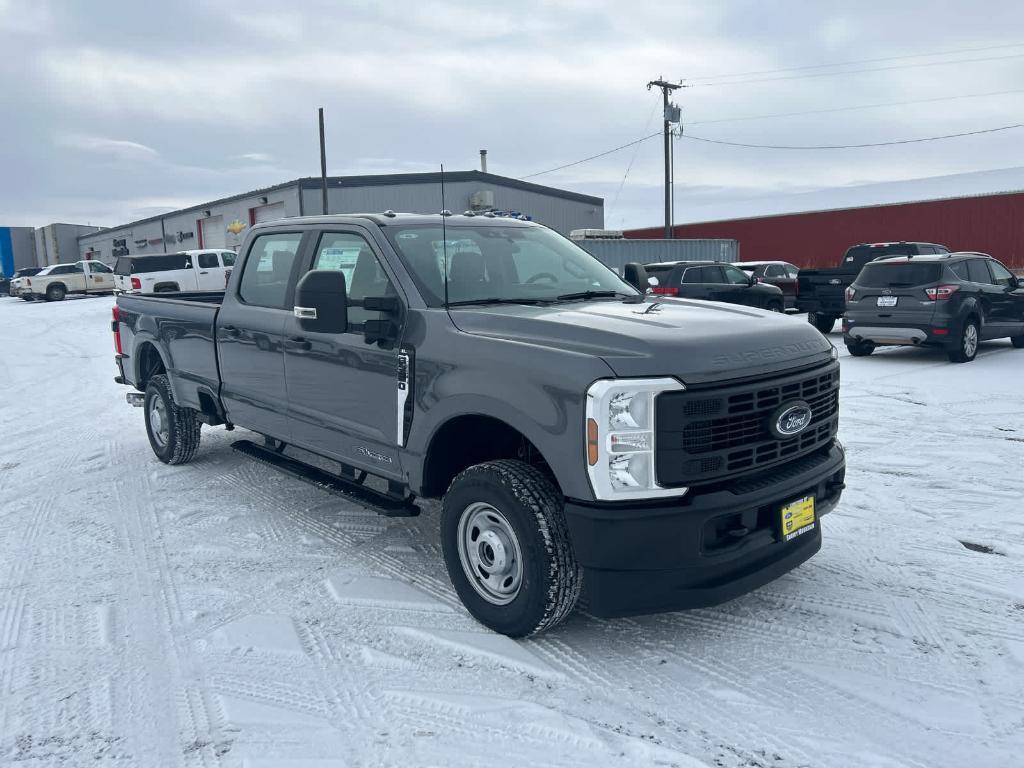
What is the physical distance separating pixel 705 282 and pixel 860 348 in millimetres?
4415

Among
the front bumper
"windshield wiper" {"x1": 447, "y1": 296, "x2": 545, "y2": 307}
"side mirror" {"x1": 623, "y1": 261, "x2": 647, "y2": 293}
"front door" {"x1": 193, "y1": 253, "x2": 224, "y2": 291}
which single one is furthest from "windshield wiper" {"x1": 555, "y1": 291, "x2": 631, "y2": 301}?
"front door" {"x1": 193, "y1": 253, "x2": 224, "y2": 291}

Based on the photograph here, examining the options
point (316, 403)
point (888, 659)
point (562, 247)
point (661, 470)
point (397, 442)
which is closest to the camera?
point (661, 470)

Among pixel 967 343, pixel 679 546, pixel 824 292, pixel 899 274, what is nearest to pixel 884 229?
pixel 824 292

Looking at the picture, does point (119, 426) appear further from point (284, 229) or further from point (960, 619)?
point (960, 619)

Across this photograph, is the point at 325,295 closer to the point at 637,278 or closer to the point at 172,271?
the point at 637,278

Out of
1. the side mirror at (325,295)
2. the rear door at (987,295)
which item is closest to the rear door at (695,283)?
the rear door at (987,295)

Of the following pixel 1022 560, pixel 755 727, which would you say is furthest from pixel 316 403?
pixel 1022 560

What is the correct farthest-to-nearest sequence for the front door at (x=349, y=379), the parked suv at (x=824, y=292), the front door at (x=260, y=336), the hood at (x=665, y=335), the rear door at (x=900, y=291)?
the parked suv at (x=824, y=292)
the rear door at (x=900, y=291)
the front door at (x=260, y=336)
the front door at (x=349, y=379)
the hood at (x=665, y=335)

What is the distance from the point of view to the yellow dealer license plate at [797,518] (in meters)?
3.47

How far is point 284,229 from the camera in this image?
530cm

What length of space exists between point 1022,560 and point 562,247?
3075 mm

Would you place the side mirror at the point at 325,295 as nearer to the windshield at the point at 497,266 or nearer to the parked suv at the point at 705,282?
the windshield at the point at 497,266

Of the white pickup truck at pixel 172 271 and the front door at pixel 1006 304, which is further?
the white pickup truck at pixel 172 271

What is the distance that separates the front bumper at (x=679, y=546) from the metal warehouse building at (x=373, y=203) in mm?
24795
